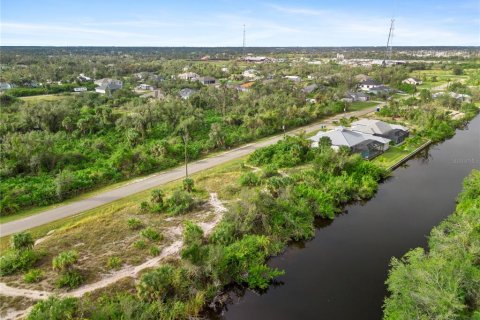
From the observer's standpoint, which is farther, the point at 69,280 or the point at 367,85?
the point at 367,85

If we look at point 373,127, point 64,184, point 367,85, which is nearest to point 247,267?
point 64,184

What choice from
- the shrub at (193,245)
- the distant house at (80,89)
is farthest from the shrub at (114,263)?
the distant house at (80,89)

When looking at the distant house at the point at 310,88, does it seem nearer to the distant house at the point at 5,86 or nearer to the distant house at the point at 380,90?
Answer: the distant house at the point at 380,90

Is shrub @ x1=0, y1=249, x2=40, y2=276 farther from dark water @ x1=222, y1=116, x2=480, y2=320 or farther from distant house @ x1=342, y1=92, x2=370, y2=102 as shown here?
distant house @ x1=342, y1=92, x2=370, y2=102

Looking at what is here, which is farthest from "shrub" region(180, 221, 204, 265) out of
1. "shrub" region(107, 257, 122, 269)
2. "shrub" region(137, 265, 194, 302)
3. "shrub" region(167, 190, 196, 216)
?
"shrub" region(107, 257, 122, 269)

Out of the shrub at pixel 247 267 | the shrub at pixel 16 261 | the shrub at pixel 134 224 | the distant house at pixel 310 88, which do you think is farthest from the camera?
the distant house at pixel 310 88

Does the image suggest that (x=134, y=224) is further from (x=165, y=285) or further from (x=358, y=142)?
(x=358, y=142)
